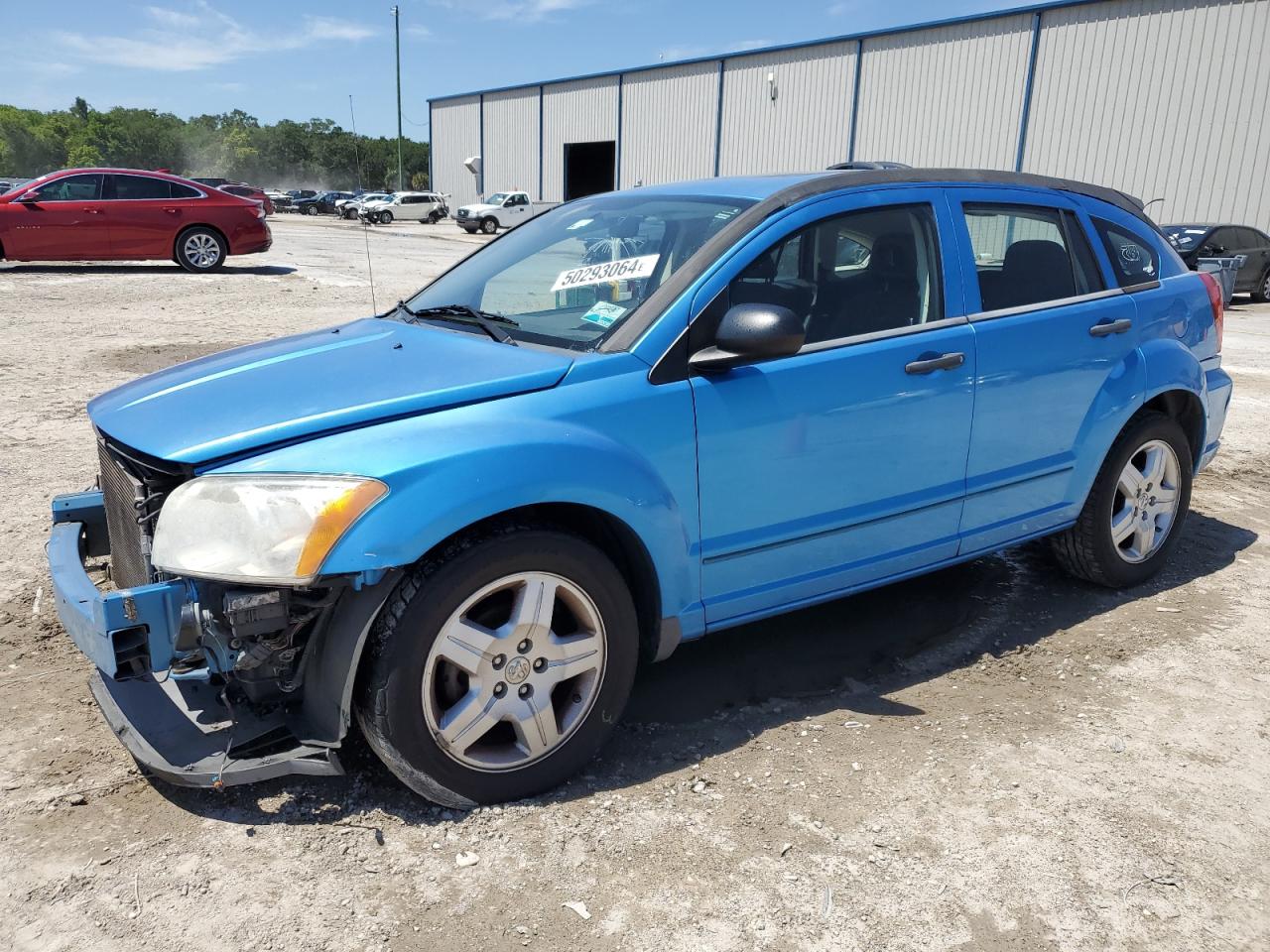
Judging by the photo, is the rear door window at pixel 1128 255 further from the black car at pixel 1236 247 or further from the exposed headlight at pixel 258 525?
the black car at pixel 1236 247

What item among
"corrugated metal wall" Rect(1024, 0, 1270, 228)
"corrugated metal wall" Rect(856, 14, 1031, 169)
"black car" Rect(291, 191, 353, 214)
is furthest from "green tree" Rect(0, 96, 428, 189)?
"corrugated metal wall" Rect(1024, 0, 1270, 228)

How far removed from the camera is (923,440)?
3.45 metres

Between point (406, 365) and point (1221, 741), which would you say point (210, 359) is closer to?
point (406, 365)

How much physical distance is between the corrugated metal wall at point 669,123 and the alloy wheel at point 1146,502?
32.4 metres

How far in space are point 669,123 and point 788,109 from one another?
6692 mm

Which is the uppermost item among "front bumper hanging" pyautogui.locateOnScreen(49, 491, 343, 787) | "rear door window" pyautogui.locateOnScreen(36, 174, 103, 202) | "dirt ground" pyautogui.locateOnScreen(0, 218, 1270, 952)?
"rear door window" pyautogui.locateOnScreen(36, 174, 103, 202)

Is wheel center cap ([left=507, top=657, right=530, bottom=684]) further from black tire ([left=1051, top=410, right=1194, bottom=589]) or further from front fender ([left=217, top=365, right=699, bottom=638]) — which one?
black tire ([left=1051, top=410, right=1194, bottom=589])

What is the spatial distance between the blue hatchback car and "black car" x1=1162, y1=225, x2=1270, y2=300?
14913 mm

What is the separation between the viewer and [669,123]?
38.1m

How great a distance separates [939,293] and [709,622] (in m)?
1.47

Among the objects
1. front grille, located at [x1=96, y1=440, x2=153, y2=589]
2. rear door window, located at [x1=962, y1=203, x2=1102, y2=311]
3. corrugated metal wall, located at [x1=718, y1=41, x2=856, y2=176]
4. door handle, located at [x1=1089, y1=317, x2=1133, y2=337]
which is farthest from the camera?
corrugated metal wall, located at [x1=718, y1=41, x2=856, y2=176]

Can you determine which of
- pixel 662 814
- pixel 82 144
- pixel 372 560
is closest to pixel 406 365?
pixel 372 560

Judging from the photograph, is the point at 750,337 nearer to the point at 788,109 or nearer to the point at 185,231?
the point at 185,231

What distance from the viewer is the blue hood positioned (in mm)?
2566
